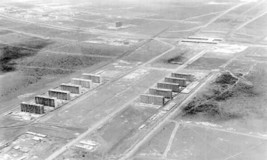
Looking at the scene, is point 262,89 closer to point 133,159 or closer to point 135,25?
point 133,159

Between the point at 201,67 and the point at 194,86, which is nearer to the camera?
the point at 194,86

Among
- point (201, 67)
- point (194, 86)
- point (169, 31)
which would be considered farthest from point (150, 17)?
point (194, 86)

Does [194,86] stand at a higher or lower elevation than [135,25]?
lower

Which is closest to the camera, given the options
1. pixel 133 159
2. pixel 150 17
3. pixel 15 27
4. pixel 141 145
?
pixel 133 159

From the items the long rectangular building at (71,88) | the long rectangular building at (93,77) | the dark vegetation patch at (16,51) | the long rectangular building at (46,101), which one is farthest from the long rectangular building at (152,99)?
the dark vegetation patch at (16,51)

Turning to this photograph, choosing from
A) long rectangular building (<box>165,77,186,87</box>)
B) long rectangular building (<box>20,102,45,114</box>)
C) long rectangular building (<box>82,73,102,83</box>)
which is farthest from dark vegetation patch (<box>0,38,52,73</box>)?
long rectangular building (<box>165,77,186,87</box>)

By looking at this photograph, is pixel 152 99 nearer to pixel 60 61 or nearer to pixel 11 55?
pixel 60 61

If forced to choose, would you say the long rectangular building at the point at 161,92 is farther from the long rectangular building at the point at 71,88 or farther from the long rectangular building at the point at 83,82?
the long rectangular building at the point at 71,88

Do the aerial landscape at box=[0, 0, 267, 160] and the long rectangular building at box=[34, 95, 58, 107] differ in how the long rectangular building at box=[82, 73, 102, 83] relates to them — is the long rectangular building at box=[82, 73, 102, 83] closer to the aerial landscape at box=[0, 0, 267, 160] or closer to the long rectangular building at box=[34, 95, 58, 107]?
the aerial landscape at box=[0, 0, 267, 160]
